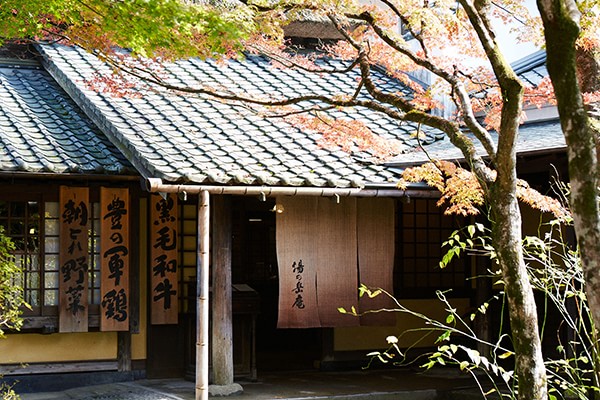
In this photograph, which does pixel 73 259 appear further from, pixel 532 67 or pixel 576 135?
pixel 576 135

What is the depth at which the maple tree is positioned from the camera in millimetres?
6344

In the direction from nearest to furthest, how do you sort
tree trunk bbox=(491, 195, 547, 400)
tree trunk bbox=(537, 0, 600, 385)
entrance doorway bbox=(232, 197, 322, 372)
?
1. tree trunk bbox=(537, 0, 600, 385)
2. tree trunk bbox=(491, 195, 547, 400)
3. entrance doorway bbox=(232, 197, 322, 372)

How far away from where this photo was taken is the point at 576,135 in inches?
169

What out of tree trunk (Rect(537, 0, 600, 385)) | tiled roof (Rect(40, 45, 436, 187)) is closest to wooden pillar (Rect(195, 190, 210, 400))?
tiled roof (Rect(40, 45, 436, 187))

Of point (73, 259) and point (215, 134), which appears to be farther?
point (215, 134)

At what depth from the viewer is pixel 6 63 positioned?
1359cm

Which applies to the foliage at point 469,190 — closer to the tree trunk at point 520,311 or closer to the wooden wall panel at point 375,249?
the wooden wall panel at point 375,249

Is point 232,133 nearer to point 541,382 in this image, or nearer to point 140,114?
point 140,114

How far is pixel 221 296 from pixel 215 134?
213 centimetres

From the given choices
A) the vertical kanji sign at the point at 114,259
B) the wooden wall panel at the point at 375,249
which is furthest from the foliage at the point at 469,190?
the vertical kanji sign at the point at 114,259

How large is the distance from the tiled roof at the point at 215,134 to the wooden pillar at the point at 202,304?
334 mm

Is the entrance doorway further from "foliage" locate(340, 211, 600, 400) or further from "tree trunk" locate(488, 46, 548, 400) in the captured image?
"tree trunk" locate(488, 46, 548, 400)

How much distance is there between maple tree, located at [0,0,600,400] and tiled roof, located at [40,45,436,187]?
527 mm

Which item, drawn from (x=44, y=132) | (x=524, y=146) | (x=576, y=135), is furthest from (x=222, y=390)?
(x=576, y=135)
